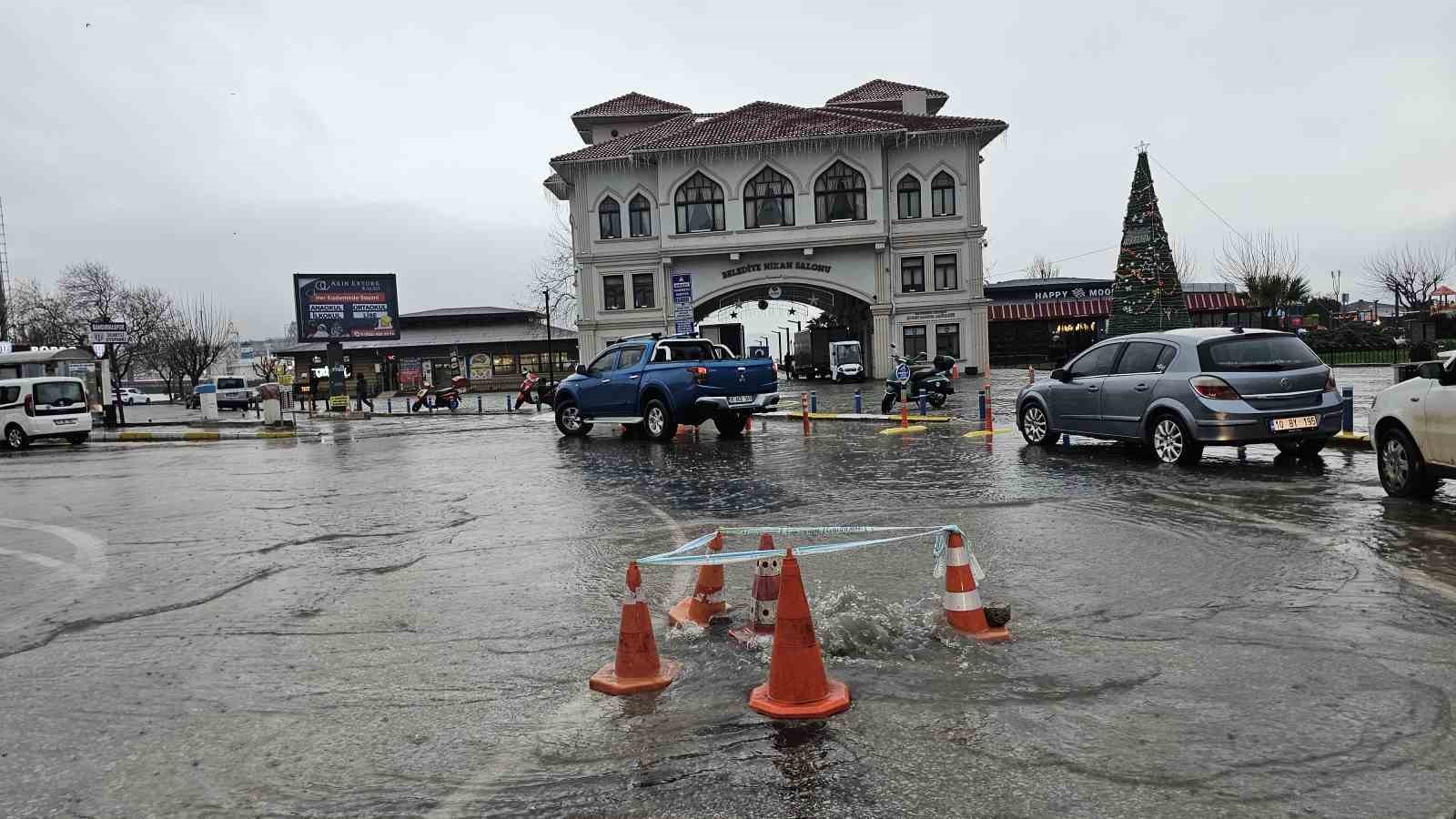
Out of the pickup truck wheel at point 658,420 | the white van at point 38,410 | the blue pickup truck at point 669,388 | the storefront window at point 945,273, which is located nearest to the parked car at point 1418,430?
the blue pickup truck at point 669,388

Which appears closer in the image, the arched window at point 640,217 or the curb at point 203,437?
the curb at point 203,437

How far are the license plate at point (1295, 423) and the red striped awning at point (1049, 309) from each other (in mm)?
53642

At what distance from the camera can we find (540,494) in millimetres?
11406

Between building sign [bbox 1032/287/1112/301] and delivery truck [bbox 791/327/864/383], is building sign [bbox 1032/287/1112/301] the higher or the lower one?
the higher one

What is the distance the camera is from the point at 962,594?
203 inches

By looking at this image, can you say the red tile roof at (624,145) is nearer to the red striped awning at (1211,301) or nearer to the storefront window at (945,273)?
the storefront window at (945,273)

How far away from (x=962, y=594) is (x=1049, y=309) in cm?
6151

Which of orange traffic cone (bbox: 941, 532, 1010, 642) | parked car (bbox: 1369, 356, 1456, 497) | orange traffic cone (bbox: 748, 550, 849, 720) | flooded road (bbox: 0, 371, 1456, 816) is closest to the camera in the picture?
flooded road (bbox: 0, 371, 1456, 816)

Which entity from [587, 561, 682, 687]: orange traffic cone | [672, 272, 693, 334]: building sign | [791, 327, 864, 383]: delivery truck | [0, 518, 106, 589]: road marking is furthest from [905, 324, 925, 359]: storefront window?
[587, 561, 682, 687]: orange traffic cone

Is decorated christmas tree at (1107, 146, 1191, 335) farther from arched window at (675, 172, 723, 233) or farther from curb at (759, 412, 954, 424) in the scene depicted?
arched window at (675, 172, 723, 233)

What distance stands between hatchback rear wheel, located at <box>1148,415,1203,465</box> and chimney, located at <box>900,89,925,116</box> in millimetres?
48366

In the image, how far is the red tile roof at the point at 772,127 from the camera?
4875cm

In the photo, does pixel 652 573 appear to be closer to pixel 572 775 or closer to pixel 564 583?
pixel 564 583

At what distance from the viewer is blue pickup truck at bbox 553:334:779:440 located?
17.9m
